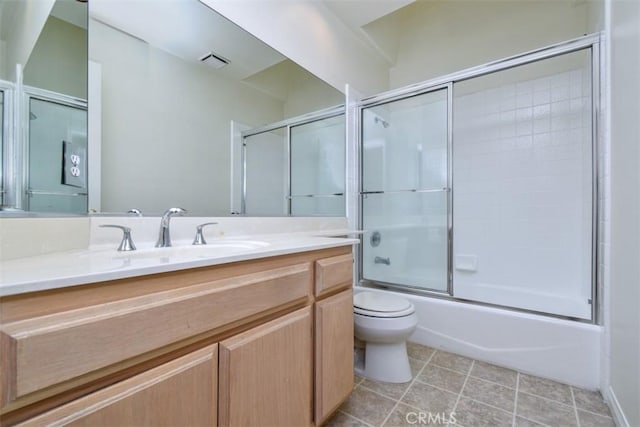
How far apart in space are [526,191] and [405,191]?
97cm

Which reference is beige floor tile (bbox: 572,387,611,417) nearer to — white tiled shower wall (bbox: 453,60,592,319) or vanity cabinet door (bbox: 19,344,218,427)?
white tiled shower wall (bbox: 453,60,592,319)

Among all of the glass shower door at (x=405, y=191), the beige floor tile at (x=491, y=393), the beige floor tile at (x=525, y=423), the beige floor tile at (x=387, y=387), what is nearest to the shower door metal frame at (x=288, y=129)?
the glass shower door at (x=405, y=191)

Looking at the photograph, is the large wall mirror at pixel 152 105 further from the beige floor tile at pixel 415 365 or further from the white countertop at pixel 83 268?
the beige floor tile at pixel 415 365

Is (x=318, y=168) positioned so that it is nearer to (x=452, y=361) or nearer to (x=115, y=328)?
(x=452, y=361)

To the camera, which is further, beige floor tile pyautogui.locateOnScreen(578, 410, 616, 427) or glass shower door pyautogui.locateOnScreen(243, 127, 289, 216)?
glass shower door pyautogui.locateOnScreen(243, 127, 289, 216)

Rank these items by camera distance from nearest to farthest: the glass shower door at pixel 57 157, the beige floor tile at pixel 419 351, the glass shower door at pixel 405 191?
the glass shower door at pixel 57 157 → the beige floor tile at pixel 419 351 → the glass shower door at pixel 405 191

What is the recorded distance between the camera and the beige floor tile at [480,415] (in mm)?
1195

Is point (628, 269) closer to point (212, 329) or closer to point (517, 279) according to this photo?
point (517, 279)

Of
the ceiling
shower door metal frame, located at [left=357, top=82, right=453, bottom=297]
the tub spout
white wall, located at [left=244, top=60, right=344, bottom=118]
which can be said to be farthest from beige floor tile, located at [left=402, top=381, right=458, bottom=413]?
the ceiling

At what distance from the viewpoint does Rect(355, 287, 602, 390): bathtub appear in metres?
1.45

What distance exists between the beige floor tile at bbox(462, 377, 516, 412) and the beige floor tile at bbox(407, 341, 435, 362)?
0.98ft

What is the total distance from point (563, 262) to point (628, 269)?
129cm

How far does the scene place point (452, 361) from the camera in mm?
1714

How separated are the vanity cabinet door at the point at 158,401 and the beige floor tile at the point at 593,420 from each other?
1.53 metres
